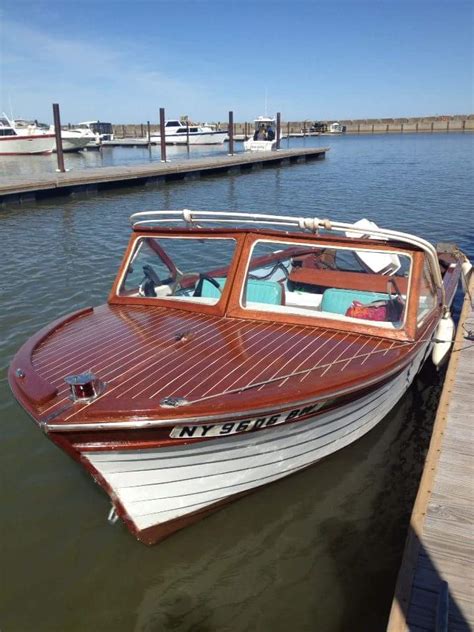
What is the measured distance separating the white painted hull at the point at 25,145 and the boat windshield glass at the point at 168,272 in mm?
44885

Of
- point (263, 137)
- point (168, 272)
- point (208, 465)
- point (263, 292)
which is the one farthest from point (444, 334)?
point (263, 137)

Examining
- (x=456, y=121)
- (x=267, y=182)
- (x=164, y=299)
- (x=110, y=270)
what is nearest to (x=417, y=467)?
(x=164, y=299)

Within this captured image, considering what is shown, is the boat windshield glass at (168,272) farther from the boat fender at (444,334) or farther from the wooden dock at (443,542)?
the wooden dock at (443,542)

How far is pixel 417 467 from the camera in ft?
19.0

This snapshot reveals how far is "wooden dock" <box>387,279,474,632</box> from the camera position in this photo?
10.4ft

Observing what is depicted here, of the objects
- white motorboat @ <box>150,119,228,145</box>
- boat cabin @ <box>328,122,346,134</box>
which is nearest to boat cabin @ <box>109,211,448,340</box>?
white motorboat @ <box>150,119,228,145</box>

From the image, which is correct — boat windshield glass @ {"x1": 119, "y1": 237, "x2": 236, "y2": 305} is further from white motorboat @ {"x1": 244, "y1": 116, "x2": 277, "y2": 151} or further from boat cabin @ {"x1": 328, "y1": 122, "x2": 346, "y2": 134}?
boat cabin @ {"x1": 328, "y1": 122, "x2": 346, "y2": 134}

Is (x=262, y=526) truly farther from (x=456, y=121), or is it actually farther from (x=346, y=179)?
(x=456, y=121)

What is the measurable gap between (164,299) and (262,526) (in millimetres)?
2561

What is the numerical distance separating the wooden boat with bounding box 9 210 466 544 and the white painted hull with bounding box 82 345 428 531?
1 centimetres

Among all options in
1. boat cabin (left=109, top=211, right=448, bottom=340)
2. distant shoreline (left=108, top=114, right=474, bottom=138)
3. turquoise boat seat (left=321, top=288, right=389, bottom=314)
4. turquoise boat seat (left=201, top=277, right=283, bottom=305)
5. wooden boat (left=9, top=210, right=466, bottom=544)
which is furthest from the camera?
distant shoreline (left=108, top=114, right=474, bottom=138)

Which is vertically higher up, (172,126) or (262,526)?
(172,126)

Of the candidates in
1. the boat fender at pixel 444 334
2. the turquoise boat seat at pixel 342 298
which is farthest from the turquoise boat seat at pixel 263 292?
the boat fender at pixel 444 334

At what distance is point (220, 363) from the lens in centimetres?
440
